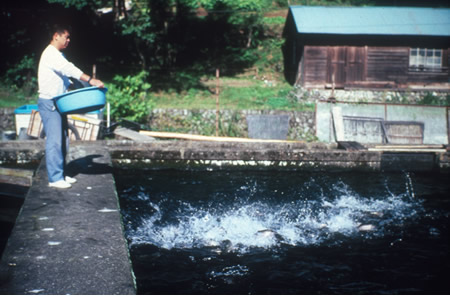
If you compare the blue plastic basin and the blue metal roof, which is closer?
the blue plastic basin

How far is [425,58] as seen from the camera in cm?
2192

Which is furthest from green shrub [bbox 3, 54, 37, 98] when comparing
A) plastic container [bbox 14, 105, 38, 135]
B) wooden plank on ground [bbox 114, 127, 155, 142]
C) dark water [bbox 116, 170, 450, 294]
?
dark water [bbox 116, 170, 450, 294]

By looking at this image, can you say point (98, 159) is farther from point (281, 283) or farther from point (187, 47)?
point (187, 47)

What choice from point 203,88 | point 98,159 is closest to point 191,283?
point 98,159

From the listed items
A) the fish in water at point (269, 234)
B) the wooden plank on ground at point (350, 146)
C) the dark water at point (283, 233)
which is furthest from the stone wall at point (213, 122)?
the fish in water at point (269, 234)

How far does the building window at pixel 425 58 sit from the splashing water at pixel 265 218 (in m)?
16.5

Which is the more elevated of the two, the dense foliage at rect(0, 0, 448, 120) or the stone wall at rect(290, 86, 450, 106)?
the dense foliage at rect(0, 0, 448, 120)

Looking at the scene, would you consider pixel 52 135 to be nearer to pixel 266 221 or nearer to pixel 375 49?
pixel 266 221

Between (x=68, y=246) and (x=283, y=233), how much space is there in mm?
3236

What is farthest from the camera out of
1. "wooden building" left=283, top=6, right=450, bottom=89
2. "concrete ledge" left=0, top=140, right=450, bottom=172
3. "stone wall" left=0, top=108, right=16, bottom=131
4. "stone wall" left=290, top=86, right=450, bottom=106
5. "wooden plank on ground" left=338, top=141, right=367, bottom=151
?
"wooden building" left=283, top=6, right=450, bottom=89

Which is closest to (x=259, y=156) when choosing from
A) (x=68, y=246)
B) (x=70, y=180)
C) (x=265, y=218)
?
(x=265, y=218)

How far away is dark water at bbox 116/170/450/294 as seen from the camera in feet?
14.5

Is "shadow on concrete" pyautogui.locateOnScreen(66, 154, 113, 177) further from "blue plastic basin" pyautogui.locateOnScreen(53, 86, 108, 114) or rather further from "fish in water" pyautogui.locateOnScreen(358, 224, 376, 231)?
"fish in water" pyautogui.locateOnScreen(358, 224, 376, 231)

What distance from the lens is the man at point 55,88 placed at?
14.8ft
